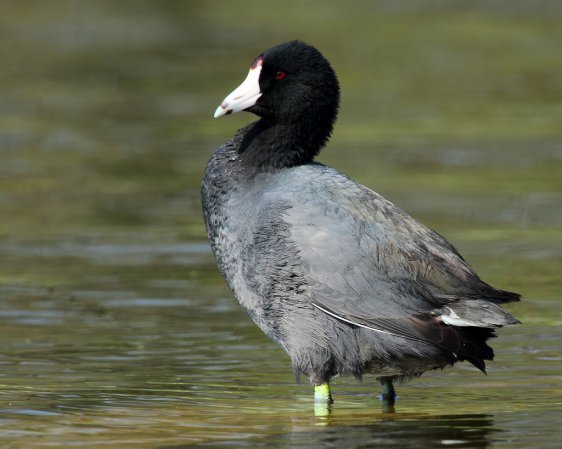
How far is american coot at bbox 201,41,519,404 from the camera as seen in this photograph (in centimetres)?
585

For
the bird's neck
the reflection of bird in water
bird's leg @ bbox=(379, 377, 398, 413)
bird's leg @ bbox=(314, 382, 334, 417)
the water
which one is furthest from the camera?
the bird's neck

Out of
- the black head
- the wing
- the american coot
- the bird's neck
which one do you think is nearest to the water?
the american coot

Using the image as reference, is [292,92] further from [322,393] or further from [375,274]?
[322,393]

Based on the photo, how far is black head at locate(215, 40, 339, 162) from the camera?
6.48 m

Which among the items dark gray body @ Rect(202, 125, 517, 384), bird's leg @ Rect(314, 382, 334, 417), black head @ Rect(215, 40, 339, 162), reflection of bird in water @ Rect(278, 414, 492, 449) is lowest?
reflection of bird in water @ Rect(278, 414, 492, 449)

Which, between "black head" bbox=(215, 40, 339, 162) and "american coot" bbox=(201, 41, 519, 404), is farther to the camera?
"black head" bbox=(215, 40, 339, 162)

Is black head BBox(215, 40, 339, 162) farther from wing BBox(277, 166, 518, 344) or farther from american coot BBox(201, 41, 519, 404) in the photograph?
wing BBox(277, 166, 518, 344)

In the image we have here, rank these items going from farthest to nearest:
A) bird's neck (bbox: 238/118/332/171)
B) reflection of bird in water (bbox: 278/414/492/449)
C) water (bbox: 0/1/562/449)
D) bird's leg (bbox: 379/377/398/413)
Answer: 1. bird's neck (bbox: 238/118/332/171)
2. bird's leg (bbox: 379/377/398/413)
3. water (bbox: 0/1/562/449)
4. reflection of bird in water (bbox: 278/414/492/449)

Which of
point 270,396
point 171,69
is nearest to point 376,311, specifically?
point 270,396

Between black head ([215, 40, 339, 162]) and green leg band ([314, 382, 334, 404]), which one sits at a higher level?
black head ([215, 40, 339, 162])

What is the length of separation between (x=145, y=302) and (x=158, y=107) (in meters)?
7.05

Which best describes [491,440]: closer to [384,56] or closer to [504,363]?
[504,363]

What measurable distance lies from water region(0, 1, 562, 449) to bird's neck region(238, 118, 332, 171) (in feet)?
3.28

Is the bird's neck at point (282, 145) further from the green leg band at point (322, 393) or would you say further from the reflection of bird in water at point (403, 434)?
the reflection of bird in water at point (403, 434)
